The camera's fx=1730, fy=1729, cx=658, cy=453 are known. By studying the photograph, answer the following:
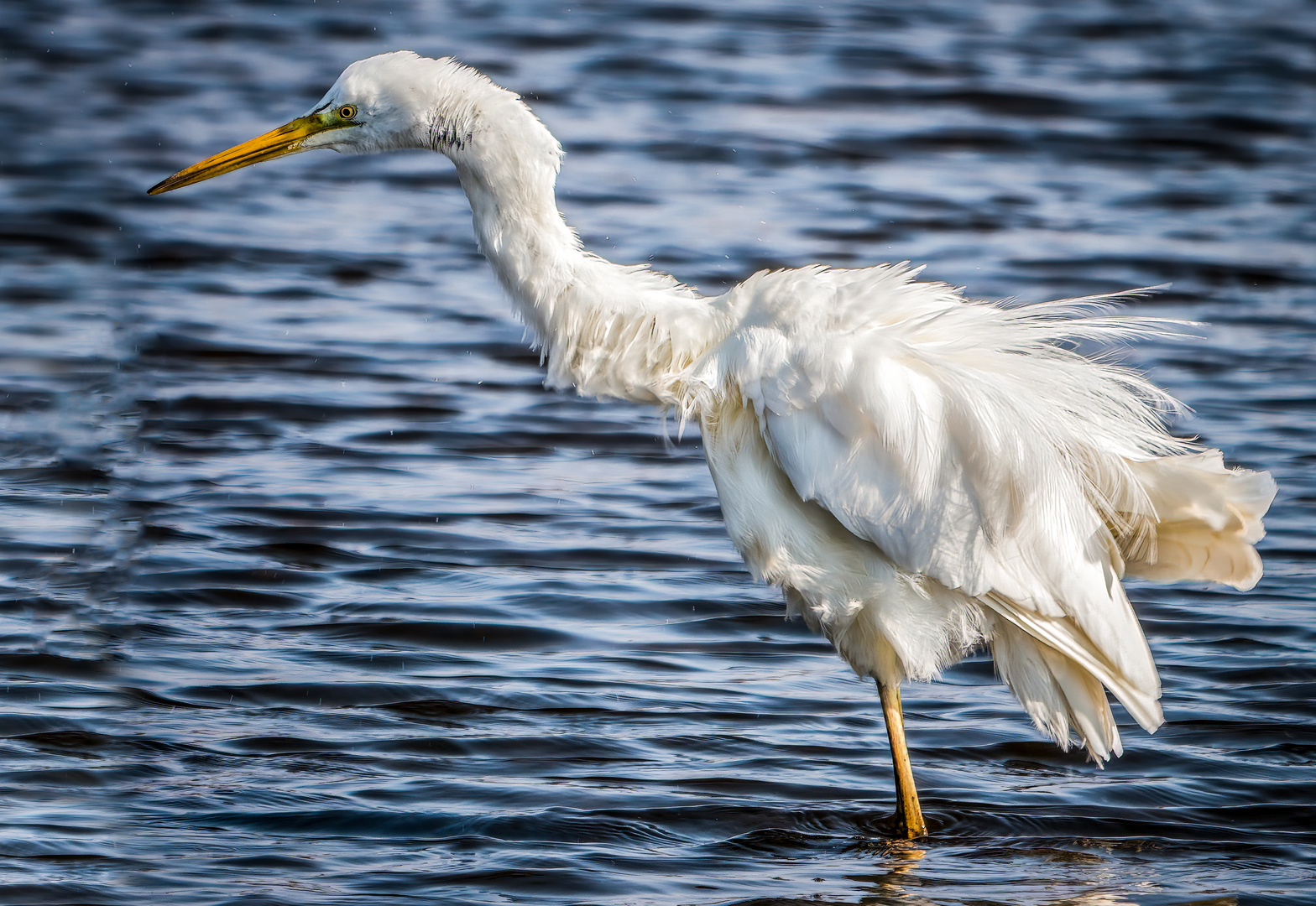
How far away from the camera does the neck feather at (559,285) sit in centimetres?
462

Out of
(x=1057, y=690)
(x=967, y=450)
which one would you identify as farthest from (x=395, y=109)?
(x=1057, y=690)

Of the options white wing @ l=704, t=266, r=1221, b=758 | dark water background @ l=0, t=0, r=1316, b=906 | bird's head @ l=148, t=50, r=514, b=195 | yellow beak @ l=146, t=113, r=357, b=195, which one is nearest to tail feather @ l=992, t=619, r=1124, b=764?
white wing @ l=704, t=266, r=1221, b=758

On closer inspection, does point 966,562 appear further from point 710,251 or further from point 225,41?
point 225,41

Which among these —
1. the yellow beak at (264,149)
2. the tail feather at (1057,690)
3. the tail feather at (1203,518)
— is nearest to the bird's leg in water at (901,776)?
the tail feather at (1057,690)

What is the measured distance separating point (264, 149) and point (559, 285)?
1.00 m

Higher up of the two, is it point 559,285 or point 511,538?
point 559,285

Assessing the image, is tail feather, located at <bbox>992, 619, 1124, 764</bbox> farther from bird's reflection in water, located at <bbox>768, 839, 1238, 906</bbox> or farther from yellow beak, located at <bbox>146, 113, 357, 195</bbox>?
yellow beak, located at <bbox>146, 113, 357, 195</bbox>

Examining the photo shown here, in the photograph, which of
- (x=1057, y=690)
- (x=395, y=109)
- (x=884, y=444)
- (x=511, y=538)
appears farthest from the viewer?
(x=511, y=538)

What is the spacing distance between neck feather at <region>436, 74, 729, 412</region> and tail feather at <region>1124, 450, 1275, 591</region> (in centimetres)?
131

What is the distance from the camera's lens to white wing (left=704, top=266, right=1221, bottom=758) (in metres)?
4.46

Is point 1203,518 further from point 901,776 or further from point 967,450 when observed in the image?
point 901,776

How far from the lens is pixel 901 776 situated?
4.75m

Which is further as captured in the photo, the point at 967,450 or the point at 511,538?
the point at 511,538

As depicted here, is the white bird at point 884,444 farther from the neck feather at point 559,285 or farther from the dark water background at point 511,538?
the dark water background at point 511,538
